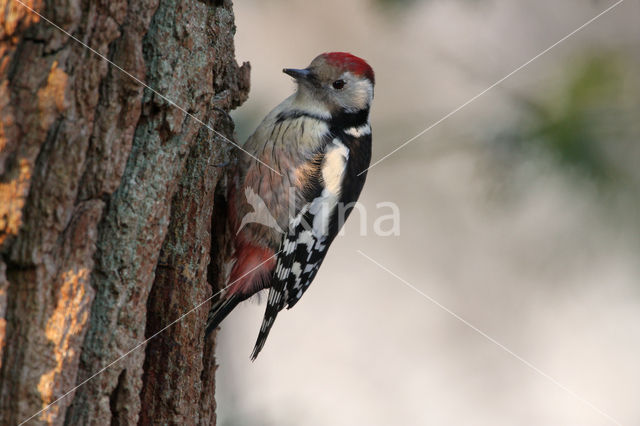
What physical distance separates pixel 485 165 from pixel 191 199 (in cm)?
98

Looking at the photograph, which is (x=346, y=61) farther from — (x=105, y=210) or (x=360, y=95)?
(x=105, y=210)

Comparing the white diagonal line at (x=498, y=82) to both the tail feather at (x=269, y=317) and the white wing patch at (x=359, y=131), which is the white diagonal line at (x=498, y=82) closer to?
the white wing patch at (x=359, y=131)

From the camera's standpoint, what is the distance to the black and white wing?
2.73 m

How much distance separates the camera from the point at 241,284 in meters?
2.61

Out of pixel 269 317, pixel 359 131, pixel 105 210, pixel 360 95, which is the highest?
pixel 360 95

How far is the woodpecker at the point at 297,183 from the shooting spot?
104 inches

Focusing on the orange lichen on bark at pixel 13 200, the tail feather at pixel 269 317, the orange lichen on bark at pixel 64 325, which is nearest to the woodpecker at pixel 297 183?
the tail feather at pixel 269 317

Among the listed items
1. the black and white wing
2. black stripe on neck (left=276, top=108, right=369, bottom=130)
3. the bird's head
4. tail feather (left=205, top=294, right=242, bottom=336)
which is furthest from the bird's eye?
tail feather (left=205, top=294, right=242, bottom=336)

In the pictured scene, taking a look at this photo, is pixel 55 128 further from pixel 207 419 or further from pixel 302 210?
pixel 302 210

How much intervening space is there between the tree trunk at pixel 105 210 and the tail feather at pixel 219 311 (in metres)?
0.19

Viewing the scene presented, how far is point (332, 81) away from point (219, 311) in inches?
45.6

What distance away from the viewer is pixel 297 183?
2.74 meters

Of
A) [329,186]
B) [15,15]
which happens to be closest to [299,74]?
[329,186]

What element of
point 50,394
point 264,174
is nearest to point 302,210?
point 264,174
